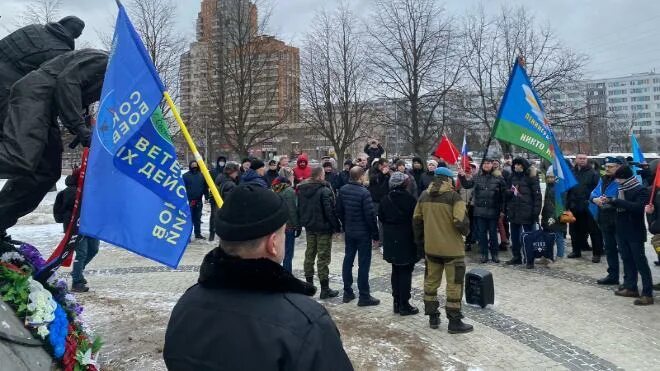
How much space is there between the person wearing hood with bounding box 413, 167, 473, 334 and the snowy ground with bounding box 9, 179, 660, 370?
301 mm

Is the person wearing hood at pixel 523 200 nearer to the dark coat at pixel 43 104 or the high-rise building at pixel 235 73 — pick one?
the dark coat at pixel 43 104

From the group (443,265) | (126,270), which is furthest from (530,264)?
(126,270)

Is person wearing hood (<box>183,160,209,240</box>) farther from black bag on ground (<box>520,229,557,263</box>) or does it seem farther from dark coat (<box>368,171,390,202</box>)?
black bag on ground (<box>520,229,557,263</box>)

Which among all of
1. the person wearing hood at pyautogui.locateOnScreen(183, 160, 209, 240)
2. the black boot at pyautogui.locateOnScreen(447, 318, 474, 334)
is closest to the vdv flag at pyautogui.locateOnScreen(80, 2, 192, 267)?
the black boot at pyautogui.locateOnScreen(447, 318, 474, 334)

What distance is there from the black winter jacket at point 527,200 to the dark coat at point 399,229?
3.58 m

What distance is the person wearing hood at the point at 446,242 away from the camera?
19.2ft

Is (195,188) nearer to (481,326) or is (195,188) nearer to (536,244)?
(536,244)

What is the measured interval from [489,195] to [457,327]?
13.2ft

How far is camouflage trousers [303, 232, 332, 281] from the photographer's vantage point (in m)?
7.40

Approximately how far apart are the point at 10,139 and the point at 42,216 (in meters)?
13.2

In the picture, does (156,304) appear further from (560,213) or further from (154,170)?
(560,213)

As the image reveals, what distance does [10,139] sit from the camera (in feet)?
14.2

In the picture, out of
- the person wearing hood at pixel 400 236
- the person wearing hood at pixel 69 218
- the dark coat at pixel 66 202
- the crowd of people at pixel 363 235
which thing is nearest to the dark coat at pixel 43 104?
the crowd of people at pixel 363 235

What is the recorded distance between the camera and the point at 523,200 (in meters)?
9.23
